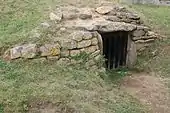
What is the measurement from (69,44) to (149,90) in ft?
5.68

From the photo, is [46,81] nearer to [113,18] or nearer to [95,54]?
[95,54]

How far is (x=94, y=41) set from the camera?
659 cm

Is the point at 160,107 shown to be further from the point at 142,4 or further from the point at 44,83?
the point at 142,4

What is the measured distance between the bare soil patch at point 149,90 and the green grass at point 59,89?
0.31 meters

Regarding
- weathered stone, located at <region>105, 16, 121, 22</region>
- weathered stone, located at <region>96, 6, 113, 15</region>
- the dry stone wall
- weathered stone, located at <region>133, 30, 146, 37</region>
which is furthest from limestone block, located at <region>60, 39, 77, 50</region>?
weathered stone, located at <region>133, 30, 146, 37</region>

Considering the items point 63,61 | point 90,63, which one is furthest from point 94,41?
point 63,61

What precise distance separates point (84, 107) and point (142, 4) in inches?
241

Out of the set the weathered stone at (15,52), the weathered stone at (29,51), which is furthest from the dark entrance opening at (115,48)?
the weathered stone at (15,52)

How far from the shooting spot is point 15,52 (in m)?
5.84

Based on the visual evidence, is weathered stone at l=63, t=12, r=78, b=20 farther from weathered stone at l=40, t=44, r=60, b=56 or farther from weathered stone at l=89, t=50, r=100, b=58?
weathered stone at l=40, t=44, r=60, b=56

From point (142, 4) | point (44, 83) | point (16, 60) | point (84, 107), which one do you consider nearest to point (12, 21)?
point (16, 60)

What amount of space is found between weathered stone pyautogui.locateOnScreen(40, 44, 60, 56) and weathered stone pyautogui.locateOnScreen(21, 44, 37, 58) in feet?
0.44

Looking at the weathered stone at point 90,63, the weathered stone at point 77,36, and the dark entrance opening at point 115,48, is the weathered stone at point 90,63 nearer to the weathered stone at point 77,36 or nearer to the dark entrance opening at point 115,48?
the weathered stone at point 77,36

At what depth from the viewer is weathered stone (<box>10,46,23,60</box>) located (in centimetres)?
581
